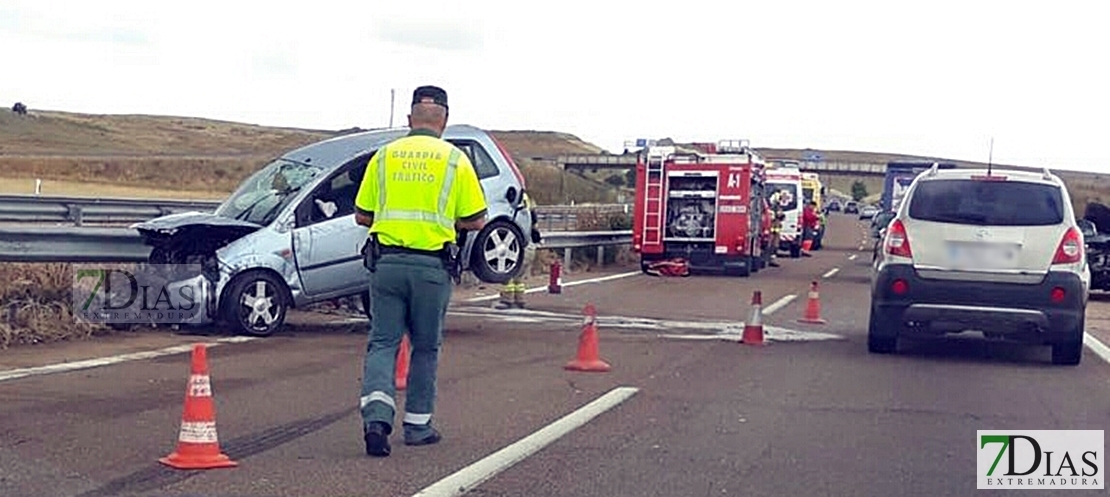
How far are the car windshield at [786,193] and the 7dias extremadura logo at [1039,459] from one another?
29.6 m

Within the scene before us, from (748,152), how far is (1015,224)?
17015mm

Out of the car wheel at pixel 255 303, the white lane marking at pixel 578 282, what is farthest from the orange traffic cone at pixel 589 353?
the white lane marking at pixel 578 282

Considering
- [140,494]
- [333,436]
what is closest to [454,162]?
[333,436]

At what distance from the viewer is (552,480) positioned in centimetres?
748

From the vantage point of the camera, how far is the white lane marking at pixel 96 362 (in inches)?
427

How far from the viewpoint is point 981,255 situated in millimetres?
12914

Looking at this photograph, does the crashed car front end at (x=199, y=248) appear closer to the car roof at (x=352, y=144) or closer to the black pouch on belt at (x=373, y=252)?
the car roof at (x=352, y=144)

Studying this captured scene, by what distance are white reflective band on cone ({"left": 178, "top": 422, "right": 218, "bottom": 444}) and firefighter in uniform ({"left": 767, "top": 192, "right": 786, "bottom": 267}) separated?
25712 millimetres

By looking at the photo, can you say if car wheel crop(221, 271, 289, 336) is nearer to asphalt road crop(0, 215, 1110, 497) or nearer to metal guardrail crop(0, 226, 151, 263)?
asphalt road crop(0, 215, 1110, 497)

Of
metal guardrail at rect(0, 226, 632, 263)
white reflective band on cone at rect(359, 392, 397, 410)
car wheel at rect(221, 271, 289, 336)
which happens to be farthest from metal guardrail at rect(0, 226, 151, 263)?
white reflective band on cone at rect(359, 392, 397, 410)

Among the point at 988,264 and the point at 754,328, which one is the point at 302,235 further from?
the point at 988,264

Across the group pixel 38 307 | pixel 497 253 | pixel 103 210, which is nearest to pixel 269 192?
pixel 497 253

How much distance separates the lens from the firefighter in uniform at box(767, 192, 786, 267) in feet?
109

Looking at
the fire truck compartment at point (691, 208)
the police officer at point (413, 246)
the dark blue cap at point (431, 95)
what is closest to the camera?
the police officer at point (413, 246)
